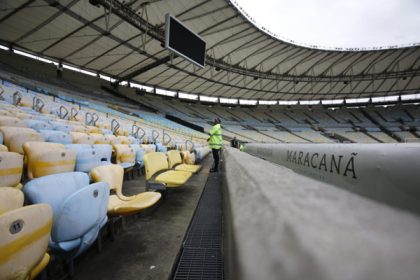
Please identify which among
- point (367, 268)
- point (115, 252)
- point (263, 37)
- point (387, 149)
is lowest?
point (115, 252)

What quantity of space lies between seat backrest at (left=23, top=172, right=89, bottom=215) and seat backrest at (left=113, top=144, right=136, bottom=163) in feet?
7.52

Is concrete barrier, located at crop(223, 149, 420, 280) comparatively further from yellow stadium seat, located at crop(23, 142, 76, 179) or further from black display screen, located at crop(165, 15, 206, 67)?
black display screen, located at crop(165, 15, 206, 67)

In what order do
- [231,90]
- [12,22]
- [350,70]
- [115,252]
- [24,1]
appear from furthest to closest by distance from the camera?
1. [231,90]
2. [350,70]
3. [12,22]
4. [24,1]
5. [115,252]

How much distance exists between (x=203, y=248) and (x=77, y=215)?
90cm

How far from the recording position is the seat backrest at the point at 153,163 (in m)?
3.09

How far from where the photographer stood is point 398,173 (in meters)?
1.37

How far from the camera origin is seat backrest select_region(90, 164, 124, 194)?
89.1 inches

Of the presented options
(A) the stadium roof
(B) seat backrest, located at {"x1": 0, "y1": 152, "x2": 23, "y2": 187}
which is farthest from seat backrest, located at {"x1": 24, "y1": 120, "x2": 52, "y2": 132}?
(A) the stadium roof

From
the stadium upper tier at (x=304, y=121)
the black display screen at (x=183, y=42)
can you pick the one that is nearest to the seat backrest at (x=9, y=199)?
the black display screen at (x=183, y=42)

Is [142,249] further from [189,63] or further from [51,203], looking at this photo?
[189,63]

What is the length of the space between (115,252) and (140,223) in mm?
564

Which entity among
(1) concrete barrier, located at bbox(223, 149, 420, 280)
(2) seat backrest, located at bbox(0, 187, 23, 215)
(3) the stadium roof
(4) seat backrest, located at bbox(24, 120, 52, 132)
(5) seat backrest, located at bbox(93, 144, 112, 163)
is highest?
(3) the stadium roof

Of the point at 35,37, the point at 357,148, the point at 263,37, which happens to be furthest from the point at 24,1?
the point at 357,148

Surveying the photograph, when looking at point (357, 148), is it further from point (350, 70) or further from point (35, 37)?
point (350, 70)
